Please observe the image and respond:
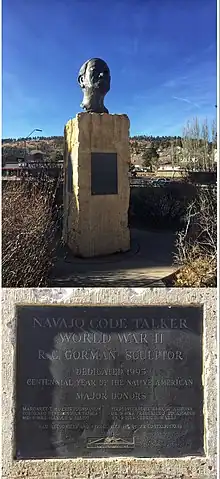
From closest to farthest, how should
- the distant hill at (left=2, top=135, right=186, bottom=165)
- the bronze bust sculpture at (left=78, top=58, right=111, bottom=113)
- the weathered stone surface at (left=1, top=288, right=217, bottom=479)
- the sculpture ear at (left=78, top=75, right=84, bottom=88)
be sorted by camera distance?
the weathered stone surface at (left=1, top=288, right=217, bottom=479), the bronze bust sculpture at (left=78, top=58, right=111, bottom=113), the sculpture ear at (left=78, top=75, right=84, bottom=88), the distant hill at (left=2, top=135, right=186, bottom=165)

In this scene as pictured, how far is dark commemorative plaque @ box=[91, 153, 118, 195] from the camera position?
692cm

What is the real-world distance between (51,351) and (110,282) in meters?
3.10

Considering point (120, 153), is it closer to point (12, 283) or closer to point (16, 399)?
point (12, 283)

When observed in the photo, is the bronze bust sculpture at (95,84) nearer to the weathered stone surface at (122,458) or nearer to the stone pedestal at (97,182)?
the stone pedestal at (97,182)

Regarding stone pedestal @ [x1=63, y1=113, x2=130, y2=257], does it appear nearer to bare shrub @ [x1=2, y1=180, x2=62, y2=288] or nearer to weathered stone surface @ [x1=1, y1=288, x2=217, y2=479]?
bare shrub @ [x1=2, y1=180, x2=62, y2=288]

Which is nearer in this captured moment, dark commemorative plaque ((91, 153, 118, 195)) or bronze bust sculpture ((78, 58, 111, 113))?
dark commemorative plaque ((91, 153, 118, 195))

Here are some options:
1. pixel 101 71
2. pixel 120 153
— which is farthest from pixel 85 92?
pixel 120 153

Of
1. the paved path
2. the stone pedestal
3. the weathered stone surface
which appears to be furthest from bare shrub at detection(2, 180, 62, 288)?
the weathered stone surface

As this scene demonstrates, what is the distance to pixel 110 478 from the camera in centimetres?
236

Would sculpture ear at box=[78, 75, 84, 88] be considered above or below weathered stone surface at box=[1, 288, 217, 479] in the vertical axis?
above

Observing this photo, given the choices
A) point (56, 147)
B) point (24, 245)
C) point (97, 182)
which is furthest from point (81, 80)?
point (56, 147)

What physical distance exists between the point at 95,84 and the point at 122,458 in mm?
5918

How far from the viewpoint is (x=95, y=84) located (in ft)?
23.6
